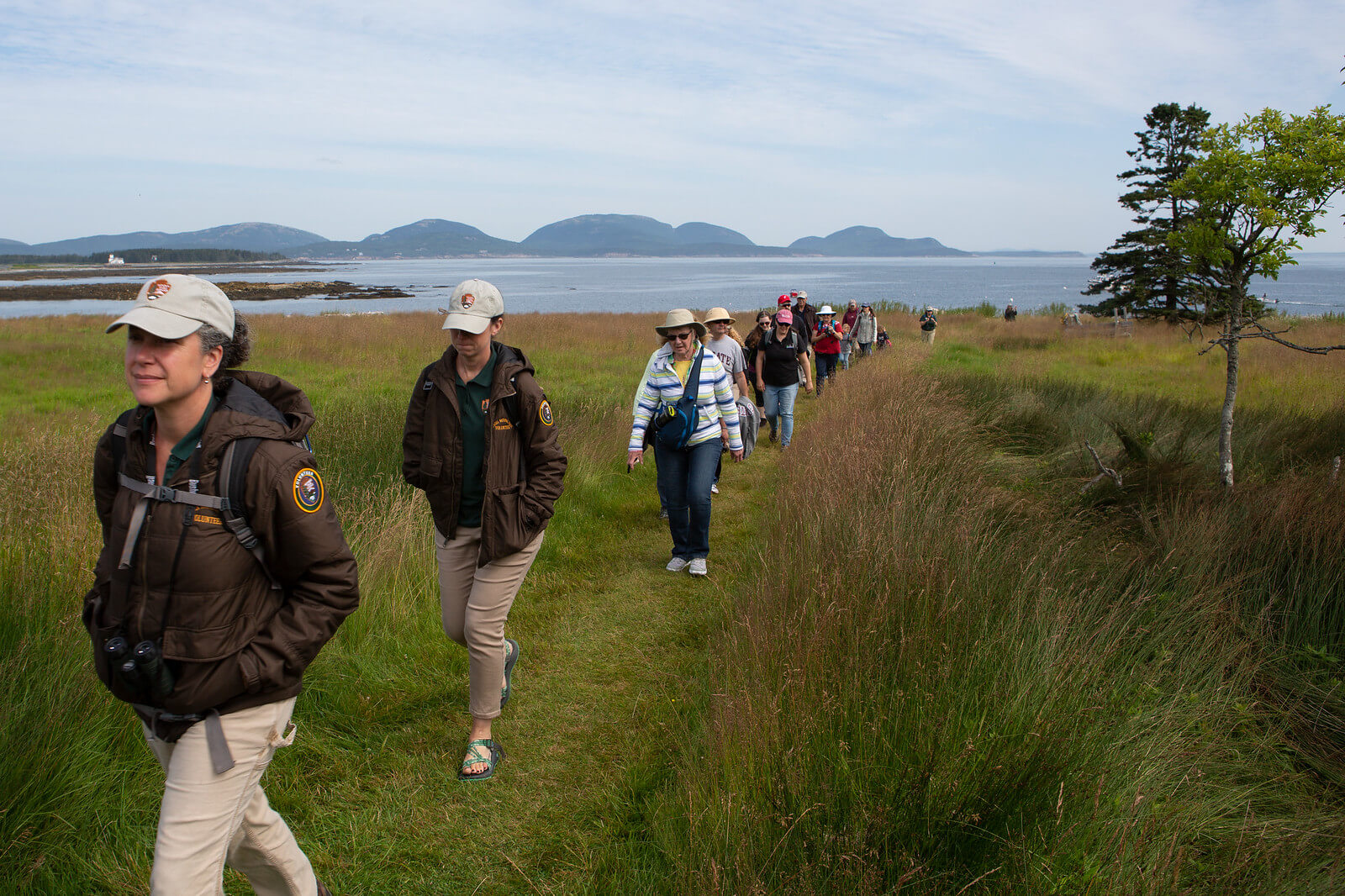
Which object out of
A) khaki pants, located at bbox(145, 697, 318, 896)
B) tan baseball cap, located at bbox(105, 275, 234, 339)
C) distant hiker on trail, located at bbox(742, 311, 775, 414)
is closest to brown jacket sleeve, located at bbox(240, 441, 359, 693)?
khaki pants, located at bbox(145, 697, 318, 896)

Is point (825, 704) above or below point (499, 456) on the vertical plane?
below

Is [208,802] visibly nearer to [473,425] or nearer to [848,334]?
[473,425]

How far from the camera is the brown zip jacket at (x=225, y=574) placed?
1.97m

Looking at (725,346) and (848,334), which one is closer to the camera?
(725,346)

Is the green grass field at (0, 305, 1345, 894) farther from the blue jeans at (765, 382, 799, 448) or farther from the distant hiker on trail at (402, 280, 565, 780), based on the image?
the blue jeans at (765, 382, 799, 448)

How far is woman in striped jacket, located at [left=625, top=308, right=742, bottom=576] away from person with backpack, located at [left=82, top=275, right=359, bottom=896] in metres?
3.89

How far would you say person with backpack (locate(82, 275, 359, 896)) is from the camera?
198 cm

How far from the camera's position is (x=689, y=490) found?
6.13 metres

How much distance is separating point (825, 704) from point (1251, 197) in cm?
524

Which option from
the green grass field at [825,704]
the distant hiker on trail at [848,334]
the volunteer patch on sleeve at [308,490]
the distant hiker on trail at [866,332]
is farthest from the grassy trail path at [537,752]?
the distant hiker on trail at [866,332]

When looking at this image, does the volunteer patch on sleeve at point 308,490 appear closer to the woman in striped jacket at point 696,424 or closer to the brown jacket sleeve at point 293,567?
the brown jacket sleeve at point 293,567

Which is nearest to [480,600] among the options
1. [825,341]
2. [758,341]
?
[758,341]

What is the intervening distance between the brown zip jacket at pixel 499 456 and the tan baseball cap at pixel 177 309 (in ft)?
4.36

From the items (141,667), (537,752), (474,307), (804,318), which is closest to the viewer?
(141,667)
